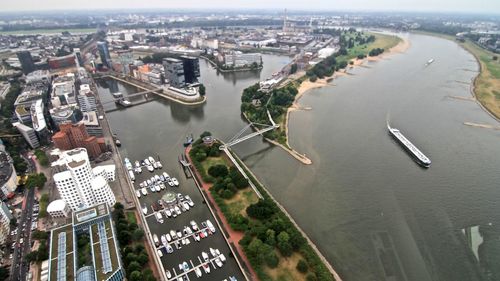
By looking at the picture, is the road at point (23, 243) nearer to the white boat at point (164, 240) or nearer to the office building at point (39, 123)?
the white boat at point (164, 240)

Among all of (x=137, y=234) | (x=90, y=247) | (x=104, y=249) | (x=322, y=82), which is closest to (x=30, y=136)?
(x=90, y=247)

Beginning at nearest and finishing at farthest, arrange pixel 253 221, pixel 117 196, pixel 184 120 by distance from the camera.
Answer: pixel 253 221 < pixel 117 196 < pixel 184 120

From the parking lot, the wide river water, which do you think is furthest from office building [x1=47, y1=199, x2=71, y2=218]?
the wide river water

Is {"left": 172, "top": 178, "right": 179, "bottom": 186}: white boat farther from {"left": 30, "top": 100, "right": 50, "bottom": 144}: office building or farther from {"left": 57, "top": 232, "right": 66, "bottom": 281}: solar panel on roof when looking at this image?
{"left": 30, "top": 100, "right": 50, "bottom": 144}: office building

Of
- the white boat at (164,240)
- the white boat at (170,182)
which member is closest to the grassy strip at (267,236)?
the white boat at (170,182)

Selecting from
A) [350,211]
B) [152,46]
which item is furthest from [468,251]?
[152,46]

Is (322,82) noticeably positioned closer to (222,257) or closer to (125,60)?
(125,60)

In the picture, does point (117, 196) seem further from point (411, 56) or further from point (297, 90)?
point (411, 56)
